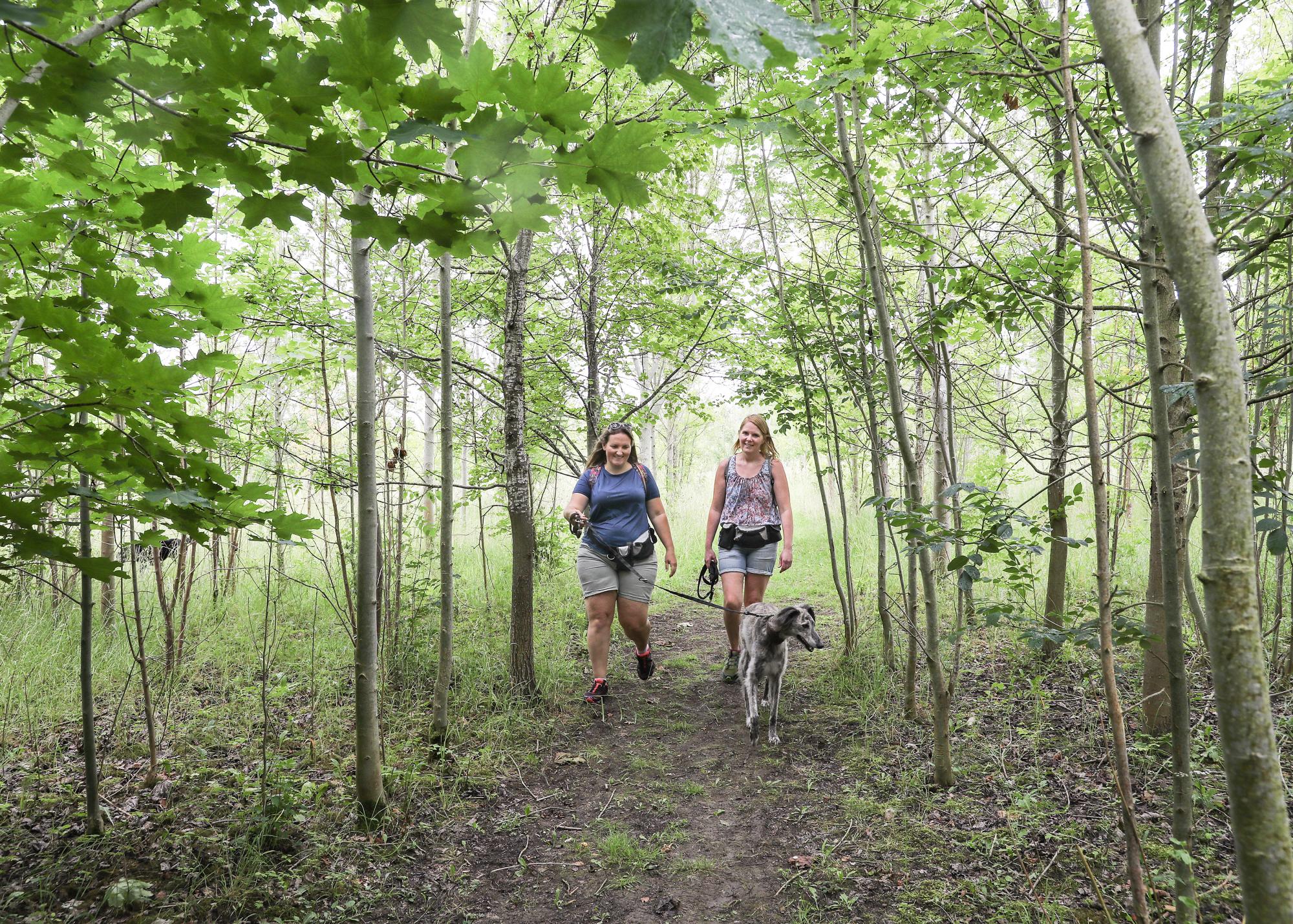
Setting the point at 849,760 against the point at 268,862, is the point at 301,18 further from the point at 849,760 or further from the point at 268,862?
the point at 849,760

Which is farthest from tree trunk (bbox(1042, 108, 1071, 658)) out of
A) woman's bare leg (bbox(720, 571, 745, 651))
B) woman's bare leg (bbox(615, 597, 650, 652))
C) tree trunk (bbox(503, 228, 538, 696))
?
tree trunk (bbox(503, 228, 538, 696))

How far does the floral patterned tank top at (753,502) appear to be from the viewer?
5.12 meters

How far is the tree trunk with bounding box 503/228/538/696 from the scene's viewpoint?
4.53 metres

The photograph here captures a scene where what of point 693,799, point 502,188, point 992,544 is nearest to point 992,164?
point 992,544

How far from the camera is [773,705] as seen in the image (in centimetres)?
431

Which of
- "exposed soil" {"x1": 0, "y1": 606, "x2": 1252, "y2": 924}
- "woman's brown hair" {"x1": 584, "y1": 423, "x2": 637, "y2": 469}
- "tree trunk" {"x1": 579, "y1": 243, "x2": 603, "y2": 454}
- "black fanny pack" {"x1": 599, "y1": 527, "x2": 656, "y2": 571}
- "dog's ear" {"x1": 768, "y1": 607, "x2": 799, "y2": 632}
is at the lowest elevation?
"exposed soil" {"x1": 0, "y1": 606, "x2": 1252, "y2": 924}

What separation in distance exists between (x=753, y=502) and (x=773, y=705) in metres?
1.52

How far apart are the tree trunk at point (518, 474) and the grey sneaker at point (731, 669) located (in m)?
1.63

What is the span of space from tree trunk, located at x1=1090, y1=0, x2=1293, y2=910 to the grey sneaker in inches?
173

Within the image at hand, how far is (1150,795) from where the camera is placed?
305 cm

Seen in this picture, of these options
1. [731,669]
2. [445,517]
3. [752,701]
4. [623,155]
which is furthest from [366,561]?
[731,669]

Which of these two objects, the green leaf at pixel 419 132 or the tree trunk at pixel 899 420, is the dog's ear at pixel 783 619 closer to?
the tree trunk at pixel 899 420

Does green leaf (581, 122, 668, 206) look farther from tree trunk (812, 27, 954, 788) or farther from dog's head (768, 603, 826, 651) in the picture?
dog's head (768, 603, 826, 651)

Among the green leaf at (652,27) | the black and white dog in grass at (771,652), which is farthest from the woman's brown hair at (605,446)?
the green leaf at (652,27)
